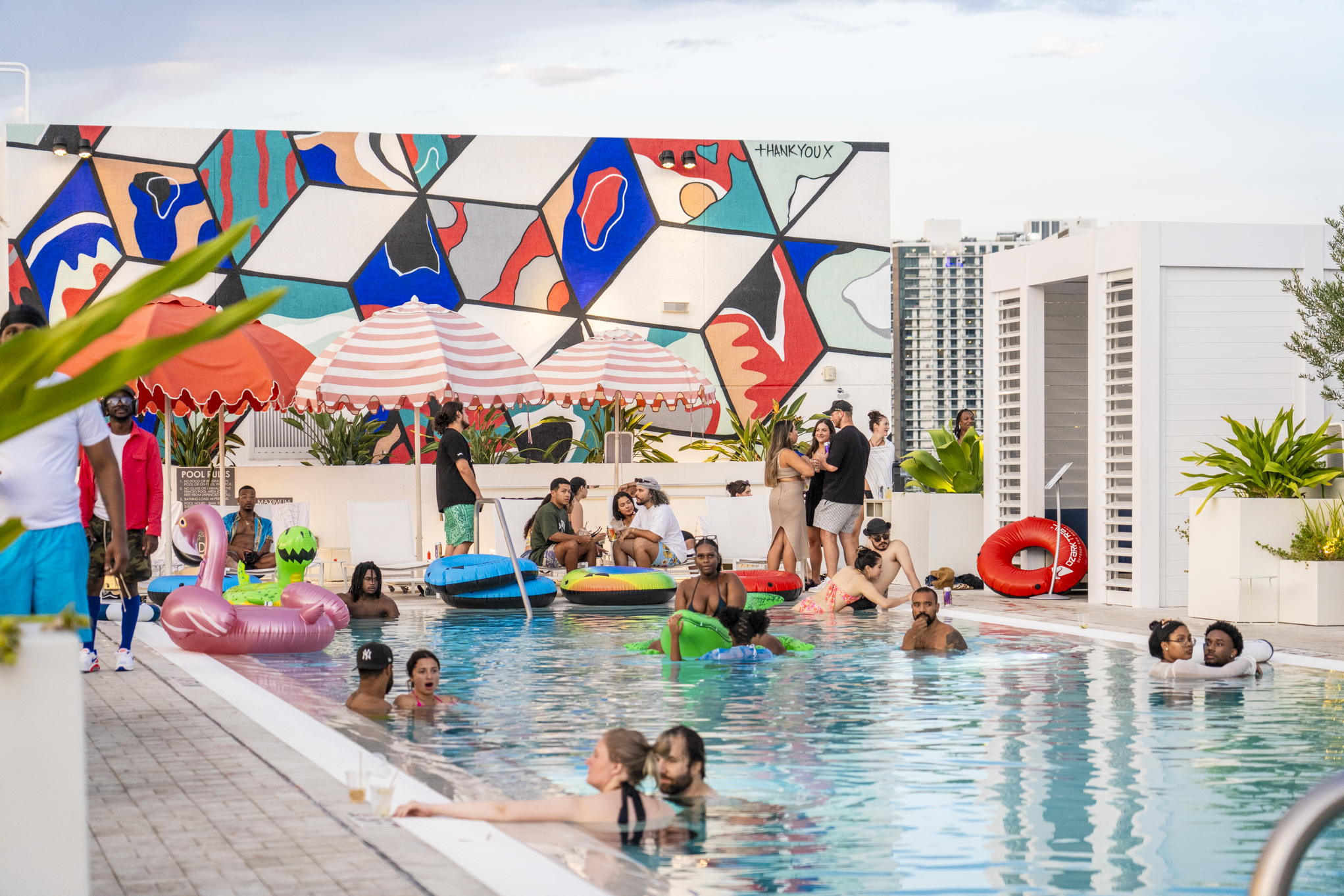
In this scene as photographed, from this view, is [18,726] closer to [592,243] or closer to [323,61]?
[592,243]

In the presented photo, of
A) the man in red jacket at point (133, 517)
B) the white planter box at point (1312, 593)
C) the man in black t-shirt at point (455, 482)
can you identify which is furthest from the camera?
the man in black t-shirt at point (455, 482)

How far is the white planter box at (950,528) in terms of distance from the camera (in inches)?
618

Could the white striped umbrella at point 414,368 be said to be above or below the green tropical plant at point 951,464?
above

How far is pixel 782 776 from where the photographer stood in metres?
6.01

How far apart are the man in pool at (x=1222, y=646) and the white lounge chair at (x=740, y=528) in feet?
24.0

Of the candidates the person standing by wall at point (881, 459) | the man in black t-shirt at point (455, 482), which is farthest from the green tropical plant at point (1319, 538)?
the person standing by wall at point (881, 459)

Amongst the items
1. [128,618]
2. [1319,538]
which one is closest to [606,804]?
[128,618]

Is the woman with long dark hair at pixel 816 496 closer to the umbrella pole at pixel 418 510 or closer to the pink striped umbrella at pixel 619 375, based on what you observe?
the pink striped umbrella at pixel 619 375

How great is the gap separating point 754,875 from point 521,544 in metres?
11.6

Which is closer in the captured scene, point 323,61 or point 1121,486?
point 1121,486

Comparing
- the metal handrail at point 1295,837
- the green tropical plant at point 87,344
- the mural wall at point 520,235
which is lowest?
the metal handrail at point 1295,837

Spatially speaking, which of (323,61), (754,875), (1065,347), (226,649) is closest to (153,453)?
(226,649)

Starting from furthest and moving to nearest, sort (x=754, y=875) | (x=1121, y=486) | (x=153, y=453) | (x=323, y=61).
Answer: (x=323, y=61) < (x=1121, y=486) < (x=153, y=453) < (x=754, y=875)

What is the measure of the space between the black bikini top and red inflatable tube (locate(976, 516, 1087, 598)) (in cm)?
947
